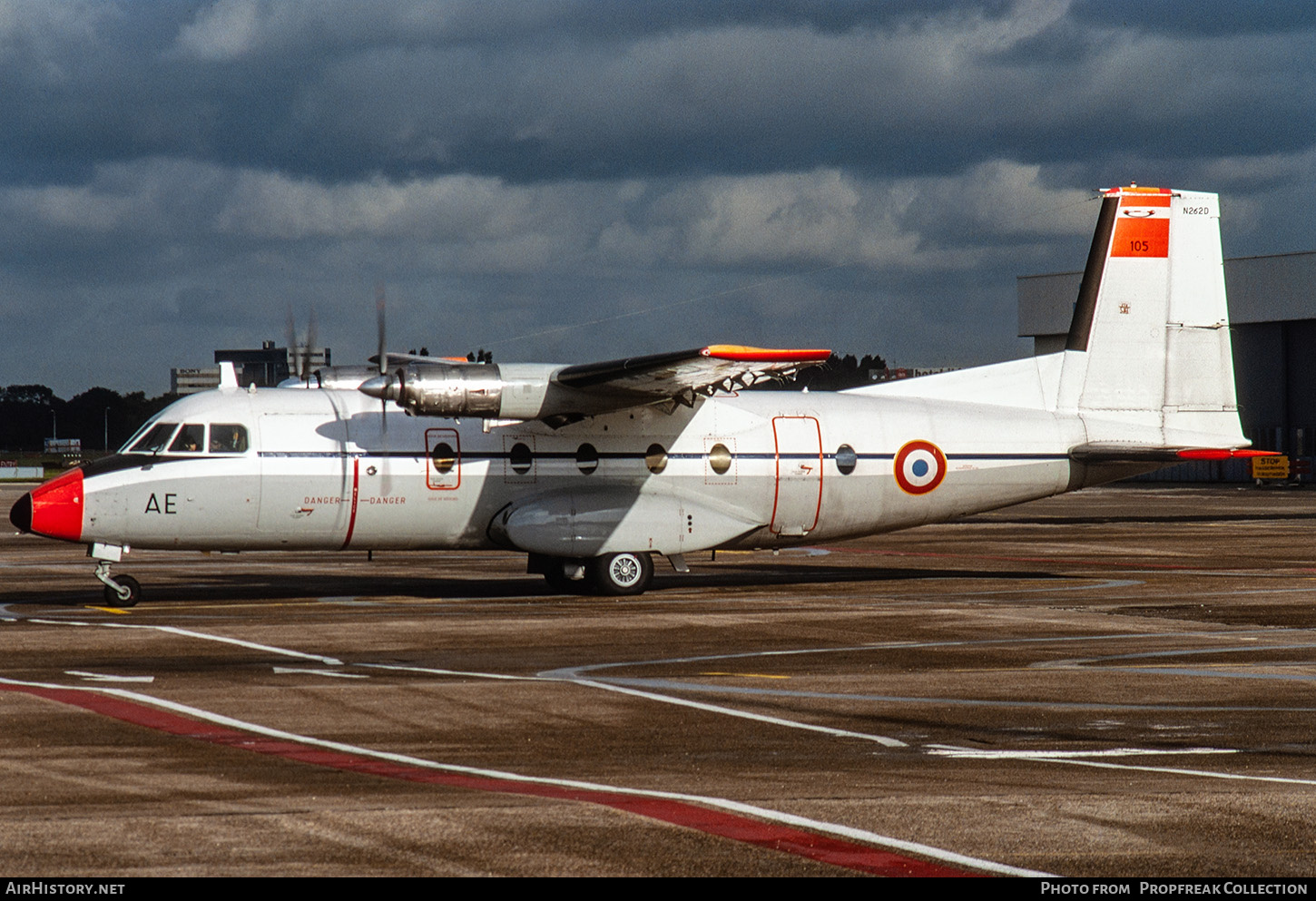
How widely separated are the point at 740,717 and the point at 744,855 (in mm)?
4474

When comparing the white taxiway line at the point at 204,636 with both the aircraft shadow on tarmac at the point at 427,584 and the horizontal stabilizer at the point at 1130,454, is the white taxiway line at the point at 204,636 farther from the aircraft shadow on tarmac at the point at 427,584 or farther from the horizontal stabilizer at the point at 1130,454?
the horizontal stabilizer at the point at 1130,454

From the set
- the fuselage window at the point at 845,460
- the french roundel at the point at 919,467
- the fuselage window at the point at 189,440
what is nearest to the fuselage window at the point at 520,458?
the fuselage window at the point at 189,440

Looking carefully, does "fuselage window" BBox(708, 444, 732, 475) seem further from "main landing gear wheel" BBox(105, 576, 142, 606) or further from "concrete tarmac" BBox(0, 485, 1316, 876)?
"main landing gear wheel" BBox(105, 576, 142, 606)

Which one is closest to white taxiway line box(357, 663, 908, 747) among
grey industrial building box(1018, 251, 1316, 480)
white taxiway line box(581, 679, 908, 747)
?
white taxiway line box(581, 679, 908, 747)

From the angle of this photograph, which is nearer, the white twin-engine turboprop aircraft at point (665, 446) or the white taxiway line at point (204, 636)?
the white taxiway line at point (204, 636)

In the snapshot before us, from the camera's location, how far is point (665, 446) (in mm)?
22906

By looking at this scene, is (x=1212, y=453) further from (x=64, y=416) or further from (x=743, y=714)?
(x=64, y=416)

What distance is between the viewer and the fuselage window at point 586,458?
2244 cm

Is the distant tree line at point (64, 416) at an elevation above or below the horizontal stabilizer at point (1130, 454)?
above

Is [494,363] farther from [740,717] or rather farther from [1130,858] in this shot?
[1130,858]

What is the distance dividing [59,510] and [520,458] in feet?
22.3

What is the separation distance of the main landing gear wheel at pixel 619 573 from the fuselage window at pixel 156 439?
22.1 feet
